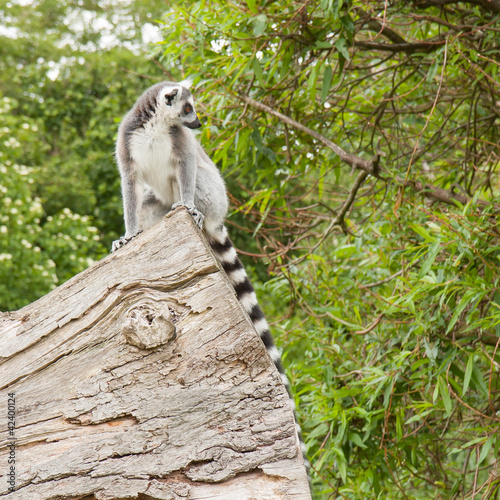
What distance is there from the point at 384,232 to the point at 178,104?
57.0 inches

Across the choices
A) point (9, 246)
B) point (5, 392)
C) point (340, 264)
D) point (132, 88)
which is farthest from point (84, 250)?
point (5, 392)

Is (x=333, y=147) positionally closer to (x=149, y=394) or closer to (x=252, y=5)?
(x=252, y=5)

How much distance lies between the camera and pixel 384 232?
147 inches

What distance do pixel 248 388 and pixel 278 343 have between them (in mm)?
2139

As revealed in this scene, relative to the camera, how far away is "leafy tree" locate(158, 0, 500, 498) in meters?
3.14

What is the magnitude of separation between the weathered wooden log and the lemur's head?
150cm

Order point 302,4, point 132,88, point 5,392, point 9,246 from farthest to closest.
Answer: point 132,88 < point 9,246 < point 302,4 < point 5,392

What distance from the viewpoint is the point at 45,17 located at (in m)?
17.4

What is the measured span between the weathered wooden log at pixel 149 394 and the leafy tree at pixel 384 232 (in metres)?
1.18

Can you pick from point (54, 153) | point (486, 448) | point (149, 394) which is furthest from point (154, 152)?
point (54, 153)

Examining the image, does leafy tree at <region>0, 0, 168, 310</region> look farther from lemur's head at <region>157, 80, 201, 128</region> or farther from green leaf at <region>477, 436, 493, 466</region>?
green leaf at <region>477, 436, 493, 466</region>

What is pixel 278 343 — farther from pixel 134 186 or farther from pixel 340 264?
pixel 134 186

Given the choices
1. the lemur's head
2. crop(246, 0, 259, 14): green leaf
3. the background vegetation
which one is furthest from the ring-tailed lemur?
crop(246, 0, 259, 14): green leaf

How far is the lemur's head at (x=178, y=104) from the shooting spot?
371 centimetres
